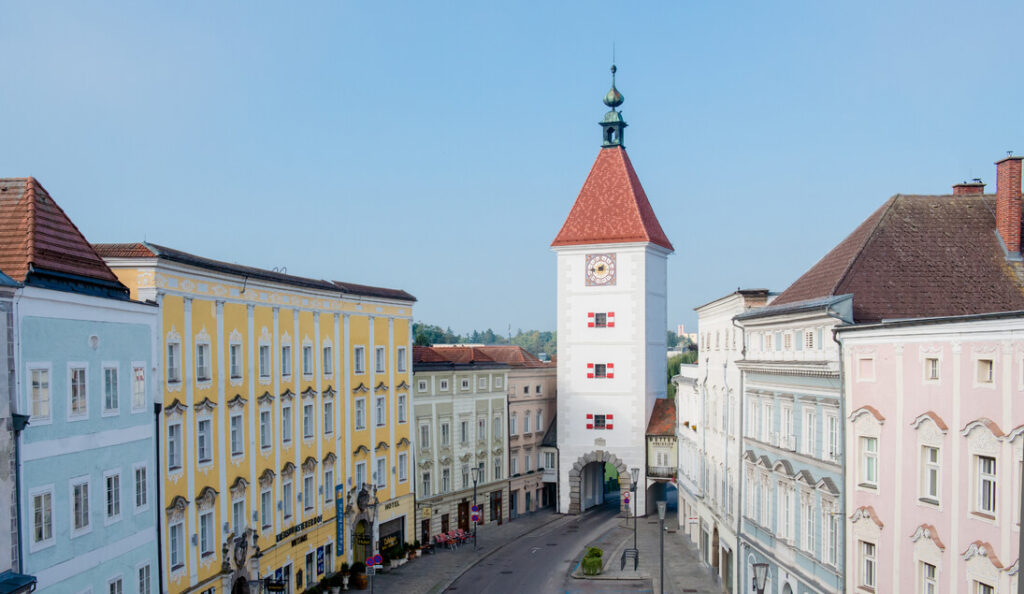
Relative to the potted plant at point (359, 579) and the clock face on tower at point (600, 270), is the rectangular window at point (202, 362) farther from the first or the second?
the clock face on tower at point (600, 270)

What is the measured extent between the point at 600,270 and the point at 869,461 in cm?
4687

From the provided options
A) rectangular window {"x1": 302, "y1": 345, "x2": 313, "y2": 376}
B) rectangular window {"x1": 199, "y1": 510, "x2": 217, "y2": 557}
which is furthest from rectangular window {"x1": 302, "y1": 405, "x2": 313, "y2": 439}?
rectangular window {"x1": 199, "y1": 510, "x2": 217, "y2": 557}

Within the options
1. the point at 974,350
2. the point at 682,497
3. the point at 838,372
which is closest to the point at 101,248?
the point at 838,372

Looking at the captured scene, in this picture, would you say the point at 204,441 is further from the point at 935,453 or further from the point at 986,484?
the point at 986,484

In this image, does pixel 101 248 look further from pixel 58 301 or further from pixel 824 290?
pixel 824 290

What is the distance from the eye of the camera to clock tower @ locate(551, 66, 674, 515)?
72.3m

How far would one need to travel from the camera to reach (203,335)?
3456 centimetres

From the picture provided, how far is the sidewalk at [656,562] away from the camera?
Answer: 47.1m

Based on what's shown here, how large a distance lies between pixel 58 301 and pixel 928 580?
76.4 ft

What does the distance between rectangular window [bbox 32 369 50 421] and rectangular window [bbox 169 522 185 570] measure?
31.5 ft

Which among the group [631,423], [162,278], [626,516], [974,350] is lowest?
[626,516]

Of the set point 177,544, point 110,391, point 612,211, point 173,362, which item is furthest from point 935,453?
point 612,211

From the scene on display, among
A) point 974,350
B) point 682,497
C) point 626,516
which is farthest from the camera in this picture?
point 626,516

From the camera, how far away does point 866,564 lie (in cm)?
2702
